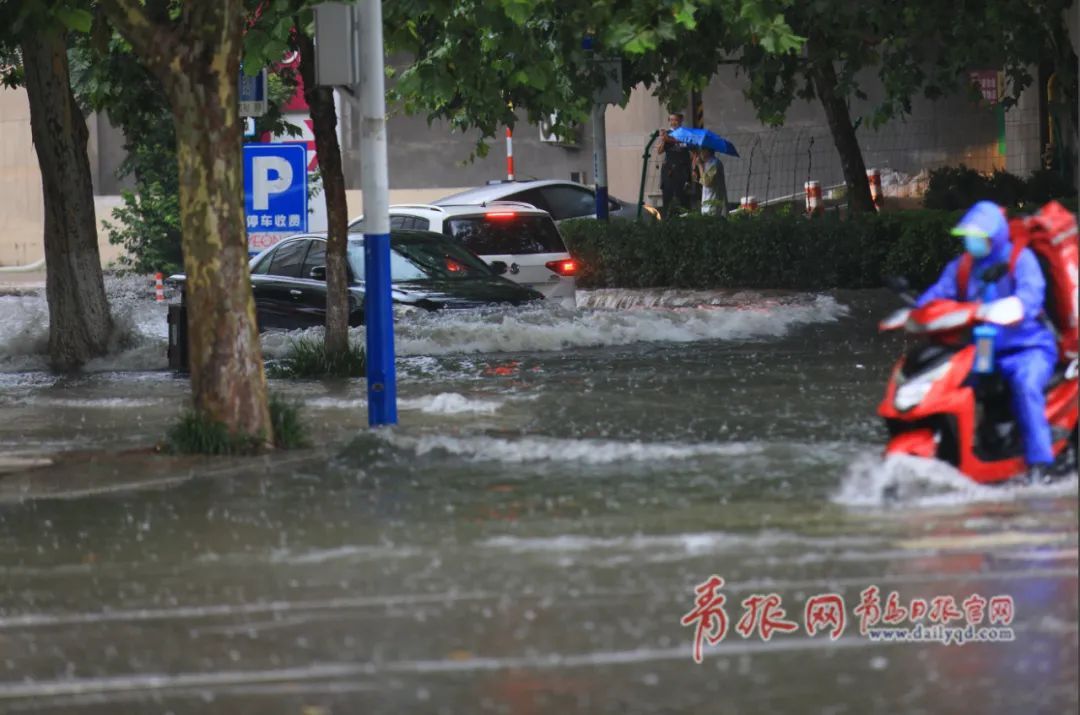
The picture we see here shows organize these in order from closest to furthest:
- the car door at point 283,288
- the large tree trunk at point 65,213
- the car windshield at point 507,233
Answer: the large tree trunk at point 65,213 → the car door at point 283,288 → the car windshield at point 507,233

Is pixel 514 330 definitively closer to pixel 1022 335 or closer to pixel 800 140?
pixel 1022 335

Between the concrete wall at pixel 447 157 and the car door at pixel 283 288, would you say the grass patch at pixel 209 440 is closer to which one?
the car door at pixel 283 288

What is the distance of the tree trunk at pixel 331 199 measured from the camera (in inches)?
643

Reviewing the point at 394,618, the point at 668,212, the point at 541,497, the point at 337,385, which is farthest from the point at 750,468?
the point at 668,212

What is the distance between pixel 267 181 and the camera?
1722 cm

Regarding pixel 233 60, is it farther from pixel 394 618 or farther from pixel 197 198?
pixel 394 618

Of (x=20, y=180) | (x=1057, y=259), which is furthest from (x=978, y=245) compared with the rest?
(x=20, y=180)

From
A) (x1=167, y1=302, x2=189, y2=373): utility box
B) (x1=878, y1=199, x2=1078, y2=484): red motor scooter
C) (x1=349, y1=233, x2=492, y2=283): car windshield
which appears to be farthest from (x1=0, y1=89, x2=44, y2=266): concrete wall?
(x1=878, y1=199, x2=1078, y2=484): red motor scooter

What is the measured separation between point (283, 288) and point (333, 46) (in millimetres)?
8692

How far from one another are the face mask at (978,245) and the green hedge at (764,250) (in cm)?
1213

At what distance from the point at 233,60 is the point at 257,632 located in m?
5.52

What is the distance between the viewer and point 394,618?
24.2ft

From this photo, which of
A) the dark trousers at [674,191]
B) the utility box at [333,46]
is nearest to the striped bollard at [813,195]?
the dark trousers at [674,191]

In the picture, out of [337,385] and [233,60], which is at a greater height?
[233,60]
